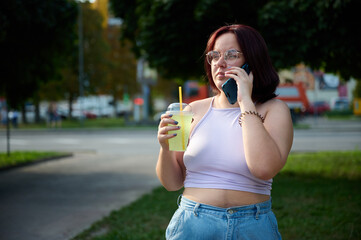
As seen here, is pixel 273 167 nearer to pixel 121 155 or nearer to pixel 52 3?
pixel 52 3

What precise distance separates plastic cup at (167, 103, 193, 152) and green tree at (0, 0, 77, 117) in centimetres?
586

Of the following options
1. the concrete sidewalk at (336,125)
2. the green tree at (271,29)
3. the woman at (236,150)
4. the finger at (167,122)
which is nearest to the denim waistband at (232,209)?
the woman at (236,150)

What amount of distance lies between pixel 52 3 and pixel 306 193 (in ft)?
18.7

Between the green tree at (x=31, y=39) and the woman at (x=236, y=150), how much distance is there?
595 cm

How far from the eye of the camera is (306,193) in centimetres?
651

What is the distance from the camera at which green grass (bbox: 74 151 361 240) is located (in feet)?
15.3

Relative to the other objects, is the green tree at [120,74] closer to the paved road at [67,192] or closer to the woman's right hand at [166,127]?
the paved road at [67,192]

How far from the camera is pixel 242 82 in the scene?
76.8 inches

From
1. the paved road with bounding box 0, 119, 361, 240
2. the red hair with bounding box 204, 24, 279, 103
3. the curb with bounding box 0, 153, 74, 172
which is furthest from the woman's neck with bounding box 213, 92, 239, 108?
the curb with bounding box 0, 153, 74, 172

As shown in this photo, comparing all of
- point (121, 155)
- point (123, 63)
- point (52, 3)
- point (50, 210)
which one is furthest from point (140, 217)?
point (123, 63)

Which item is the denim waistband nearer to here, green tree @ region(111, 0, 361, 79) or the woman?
the woman

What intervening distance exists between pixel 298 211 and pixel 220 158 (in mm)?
3895

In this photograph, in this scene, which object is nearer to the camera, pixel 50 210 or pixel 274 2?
pixel 50 210

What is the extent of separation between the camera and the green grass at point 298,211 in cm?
467
